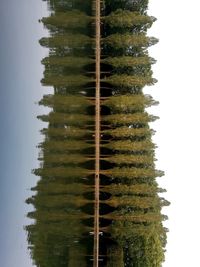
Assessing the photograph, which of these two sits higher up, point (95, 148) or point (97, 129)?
point (97, 129)

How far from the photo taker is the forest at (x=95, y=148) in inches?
790

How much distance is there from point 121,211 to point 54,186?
267 centimetres

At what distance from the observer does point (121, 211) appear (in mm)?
19969

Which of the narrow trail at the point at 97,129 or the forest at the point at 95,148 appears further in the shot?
the forest at the point at 95,148

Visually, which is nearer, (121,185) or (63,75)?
(121,185)

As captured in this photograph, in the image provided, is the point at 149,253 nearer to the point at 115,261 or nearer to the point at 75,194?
the point at 115,261

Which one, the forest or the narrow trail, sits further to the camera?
the forest

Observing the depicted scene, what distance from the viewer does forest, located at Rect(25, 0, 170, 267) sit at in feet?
65.9

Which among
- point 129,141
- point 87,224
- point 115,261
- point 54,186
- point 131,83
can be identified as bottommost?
point 115,261

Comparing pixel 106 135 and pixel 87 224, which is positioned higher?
pixel 106 135

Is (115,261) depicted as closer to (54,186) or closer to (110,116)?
(54,186)

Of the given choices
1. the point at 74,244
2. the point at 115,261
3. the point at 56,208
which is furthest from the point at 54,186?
the point at 115,261

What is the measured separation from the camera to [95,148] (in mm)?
20422

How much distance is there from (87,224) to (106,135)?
3.50 metres
